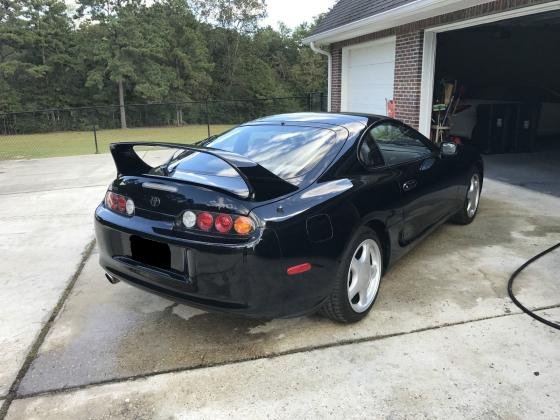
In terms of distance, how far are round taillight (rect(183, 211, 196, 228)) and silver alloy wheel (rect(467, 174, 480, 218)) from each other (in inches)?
142

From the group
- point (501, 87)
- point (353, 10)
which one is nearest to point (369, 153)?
point (353, 10)

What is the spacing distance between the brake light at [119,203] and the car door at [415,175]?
1.84 meters

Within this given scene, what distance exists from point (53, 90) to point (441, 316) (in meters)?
40.9

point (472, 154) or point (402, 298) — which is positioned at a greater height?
point (472, 154)

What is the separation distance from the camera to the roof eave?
711 cm

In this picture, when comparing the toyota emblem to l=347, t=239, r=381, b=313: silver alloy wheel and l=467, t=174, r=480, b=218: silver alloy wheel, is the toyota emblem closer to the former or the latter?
l=347, t=239, r=381, b=313: silver alloy wheel

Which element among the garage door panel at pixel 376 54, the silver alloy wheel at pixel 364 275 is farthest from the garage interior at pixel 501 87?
the silver alloy wheel at pixel 364 275

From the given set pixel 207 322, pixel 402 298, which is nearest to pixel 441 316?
pixel 402 298

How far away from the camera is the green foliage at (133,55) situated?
3666 cm

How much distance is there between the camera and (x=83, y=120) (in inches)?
1160

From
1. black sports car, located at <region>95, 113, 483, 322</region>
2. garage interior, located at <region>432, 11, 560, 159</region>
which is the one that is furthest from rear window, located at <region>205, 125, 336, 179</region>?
garage interior, located at <region>432, 11, 560, 159</region>

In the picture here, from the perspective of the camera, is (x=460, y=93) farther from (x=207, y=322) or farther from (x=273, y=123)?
(x=207, y=322)

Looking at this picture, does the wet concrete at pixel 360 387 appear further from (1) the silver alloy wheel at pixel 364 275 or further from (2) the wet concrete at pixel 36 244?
(2) the wet concrete at pixel 36 244

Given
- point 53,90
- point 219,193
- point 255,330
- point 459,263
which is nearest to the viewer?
point 219,193
